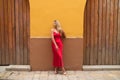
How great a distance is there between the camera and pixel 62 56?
39.1 feet

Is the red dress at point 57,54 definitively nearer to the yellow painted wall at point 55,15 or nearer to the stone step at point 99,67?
the yellow painted wall at point 55,15

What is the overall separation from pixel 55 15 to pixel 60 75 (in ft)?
6.77

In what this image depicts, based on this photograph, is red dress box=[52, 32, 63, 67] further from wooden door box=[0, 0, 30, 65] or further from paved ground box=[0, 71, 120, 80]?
wooden door box=[0, 0, 30, 65]

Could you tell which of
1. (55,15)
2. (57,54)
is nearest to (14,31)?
(55,15)

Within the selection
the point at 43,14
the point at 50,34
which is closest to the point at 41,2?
the point at 43,14

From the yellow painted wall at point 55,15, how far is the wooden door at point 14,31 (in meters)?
0.46

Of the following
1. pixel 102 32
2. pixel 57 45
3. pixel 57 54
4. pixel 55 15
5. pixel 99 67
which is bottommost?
pixel 99 67

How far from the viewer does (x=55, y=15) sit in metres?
11.8

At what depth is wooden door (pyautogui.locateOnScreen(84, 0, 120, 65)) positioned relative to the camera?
40.4 feet

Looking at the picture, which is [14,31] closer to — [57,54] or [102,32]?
[57,54]

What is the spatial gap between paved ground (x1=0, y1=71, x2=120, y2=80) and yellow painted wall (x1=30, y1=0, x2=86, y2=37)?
1366mm

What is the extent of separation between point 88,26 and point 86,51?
90 cm

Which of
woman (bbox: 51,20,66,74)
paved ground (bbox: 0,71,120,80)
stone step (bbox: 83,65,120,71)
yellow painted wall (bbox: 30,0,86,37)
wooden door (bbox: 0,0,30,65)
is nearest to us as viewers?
paved ground (bbox: 0,71,120,80)

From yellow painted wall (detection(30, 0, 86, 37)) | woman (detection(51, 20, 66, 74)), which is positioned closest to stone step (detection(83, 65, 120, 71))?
woman (detection(51, 20, 66, 74))
